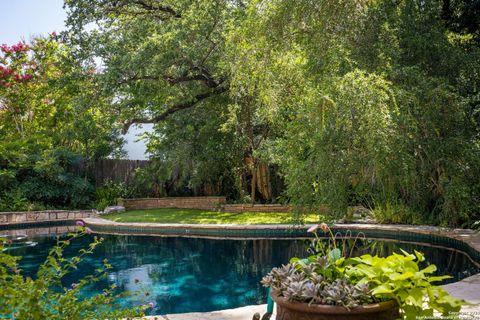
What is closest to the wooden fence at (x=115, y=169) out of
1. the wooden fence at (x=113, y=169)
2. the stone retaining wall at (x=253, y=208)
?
the wooden fence at (x=113, y=169)

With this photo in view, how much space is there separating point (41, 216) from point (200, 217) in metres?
5.33

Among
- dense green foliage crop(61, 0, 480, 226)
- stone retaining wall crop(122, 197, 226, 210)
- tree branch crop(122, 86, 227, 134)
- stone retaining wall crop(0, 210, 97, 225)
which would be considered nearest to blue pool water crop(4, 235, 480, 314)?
dense green foliage crop(61, 0, 480, 226)

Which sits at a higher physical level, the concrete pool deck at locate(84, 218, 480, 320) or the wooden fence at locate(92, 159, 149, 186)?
the wooden fence at locate(92, 159, 149, 186)

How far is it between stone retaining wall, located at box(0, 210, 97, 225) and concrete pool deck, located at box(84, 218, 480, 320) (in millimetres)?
1275

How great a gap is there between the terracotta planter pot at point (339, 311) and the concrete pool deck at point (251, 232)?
77.5 inches

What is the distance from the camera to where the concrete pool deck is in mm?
4648

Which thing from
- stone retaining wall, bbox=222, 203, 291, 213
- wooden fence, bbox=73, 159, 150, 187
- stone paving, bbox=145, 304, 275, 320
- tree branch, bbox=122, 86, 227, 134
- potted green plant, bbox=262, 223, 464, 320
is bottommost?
stone paving, bbox=145, 304, 275, 320

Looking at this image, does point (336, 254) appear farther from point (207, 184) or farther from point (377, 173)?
point (207, 184)

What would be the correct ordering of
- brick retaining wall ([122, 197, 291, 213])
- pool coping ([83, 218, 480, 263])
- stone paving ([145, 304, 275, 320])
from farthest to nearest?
brick retaining wall ([122, 197, 291, 213]), pool coping ([83, 218, 480, 263]), stone paving ([145, 304, 275, 320])

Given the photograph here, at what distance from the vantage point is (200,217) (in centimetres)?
1389

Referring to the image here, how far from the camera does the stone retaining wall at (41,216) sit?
569 inches

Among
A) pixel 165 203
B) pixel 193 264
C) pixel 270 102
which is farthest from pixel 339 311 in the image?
pixel 165 203

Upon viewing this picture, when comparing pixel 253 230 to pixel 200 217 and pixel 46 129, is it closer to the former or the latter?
pixel 200 217

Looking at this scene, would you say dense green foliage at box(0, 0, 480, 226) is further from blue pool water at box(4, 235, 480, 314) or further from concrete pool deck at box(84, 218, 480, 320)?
blue pool water at box(4, 235, 480, 314)
